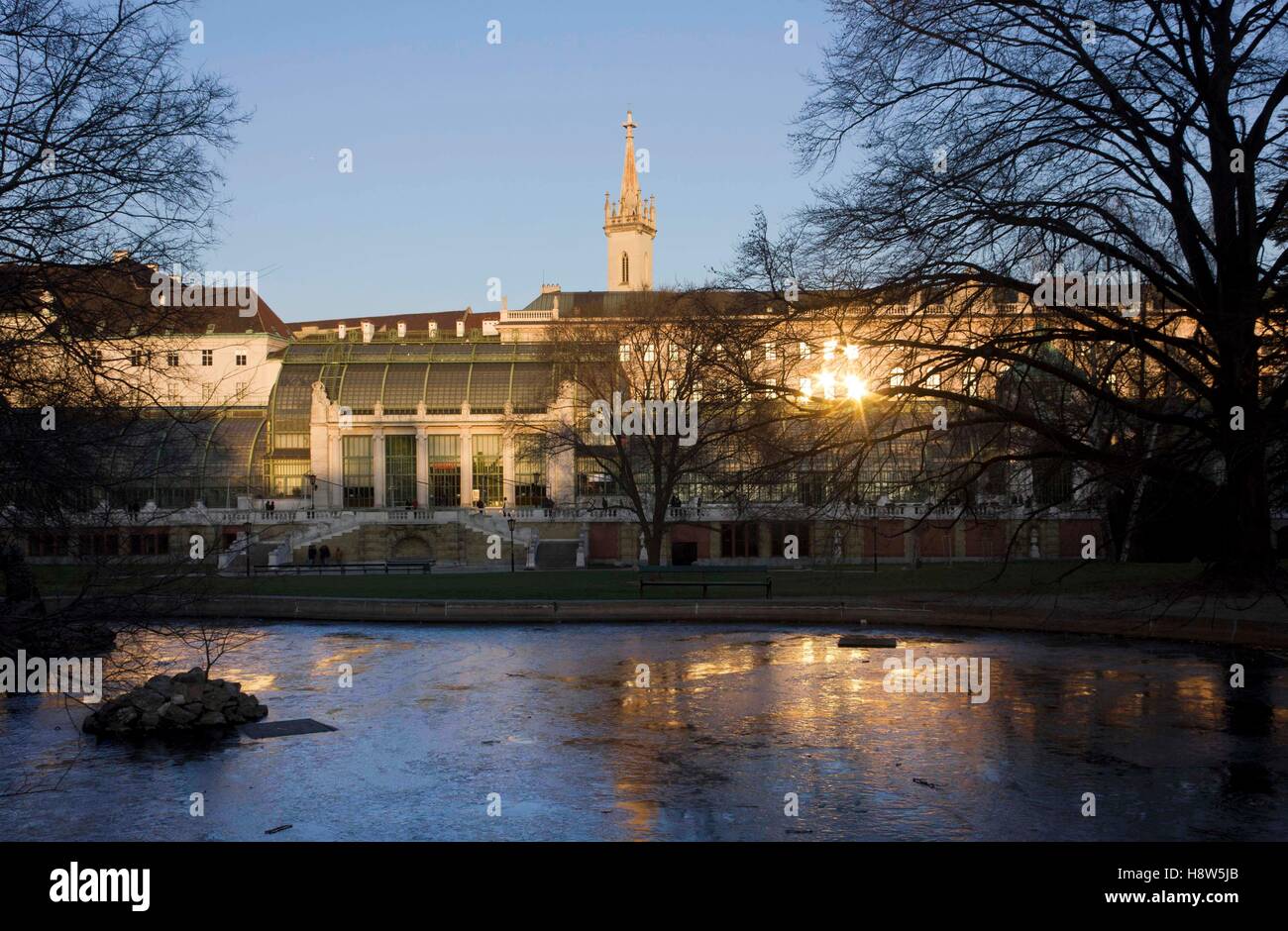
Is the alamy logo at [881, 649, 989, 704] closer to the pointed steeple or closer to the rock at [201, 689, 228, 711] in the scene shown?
the rock at [201, 689, 228, 711]

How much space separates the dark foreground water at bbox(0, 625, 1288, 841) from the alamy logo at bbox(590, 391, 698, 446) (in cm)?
2094

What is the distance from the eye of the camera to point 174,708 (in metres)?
14.9

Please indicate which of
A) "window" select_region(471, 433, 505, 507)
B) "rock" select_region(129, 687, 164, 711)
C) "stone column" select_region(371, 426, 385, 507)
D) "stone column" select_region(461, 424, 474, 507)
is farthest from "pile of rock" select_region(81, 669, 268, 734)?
"stone column" select_region(371, 426, 385, 507)

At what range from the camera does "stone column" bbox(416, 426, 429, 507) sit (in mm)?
86562

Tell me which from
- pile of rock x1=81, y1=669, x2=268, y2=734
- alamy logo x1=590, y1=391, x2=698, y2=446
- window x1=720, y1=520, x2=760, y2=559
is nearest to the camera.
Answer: pile of rock x1=81, y1=669, x2=268, y2=734

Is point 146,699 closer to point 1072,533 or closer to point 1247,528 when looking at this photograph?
point 1247,528

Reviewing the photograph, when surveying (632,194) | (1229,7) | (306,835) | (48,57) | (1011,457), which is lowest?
(306,835)

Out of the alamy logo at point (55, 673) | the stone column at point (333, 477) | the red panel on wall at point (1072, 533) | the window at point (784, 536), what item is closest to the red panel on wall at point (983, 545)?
the red panel on wall at point (1072, 533)
